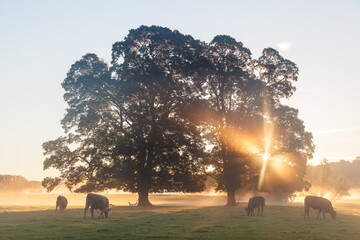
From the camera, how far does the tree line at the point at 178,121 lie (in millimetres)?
46500

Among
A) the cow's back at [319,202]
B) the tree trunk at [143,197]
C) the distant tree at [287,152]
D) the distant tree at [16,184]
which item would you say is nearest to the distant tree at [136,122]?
the tree trunk at [143,197]

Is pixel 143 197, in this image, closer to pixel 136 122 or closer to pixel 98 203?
pixel 136 122

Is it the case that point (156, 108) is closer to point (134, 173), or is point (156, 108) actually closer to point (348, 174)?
point (134, 173)

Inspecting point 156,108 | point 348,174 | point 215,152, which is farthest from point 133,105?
point 348,174

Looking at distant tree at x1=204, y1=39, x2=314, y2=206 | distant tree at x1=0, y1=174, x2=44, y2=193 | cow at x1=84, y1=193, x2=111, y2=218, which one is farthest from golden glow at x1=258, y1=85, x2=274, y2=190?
distant tree at x1=0, y1=174, x2=44, y2=193

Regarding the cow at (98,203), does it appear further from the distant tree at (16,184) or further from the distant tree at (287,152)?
the distant tree at (16,184)

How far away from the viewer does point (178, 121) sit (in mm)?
48562

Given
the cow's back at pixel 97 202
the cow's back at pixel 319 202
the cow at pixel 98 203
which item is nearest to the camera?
the cow at pixel 98 203

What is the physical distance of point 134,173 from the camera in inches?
1817

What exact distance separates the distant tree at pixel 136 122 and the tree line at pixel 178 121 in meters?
0.13

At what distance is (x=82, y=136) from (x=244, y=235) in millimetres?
33814

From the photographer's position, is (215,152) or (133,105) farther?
(215,152)

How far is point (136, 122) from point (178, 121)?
557 cm

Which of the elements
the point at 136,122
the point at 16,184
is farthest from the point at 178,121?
the point at 16,184
